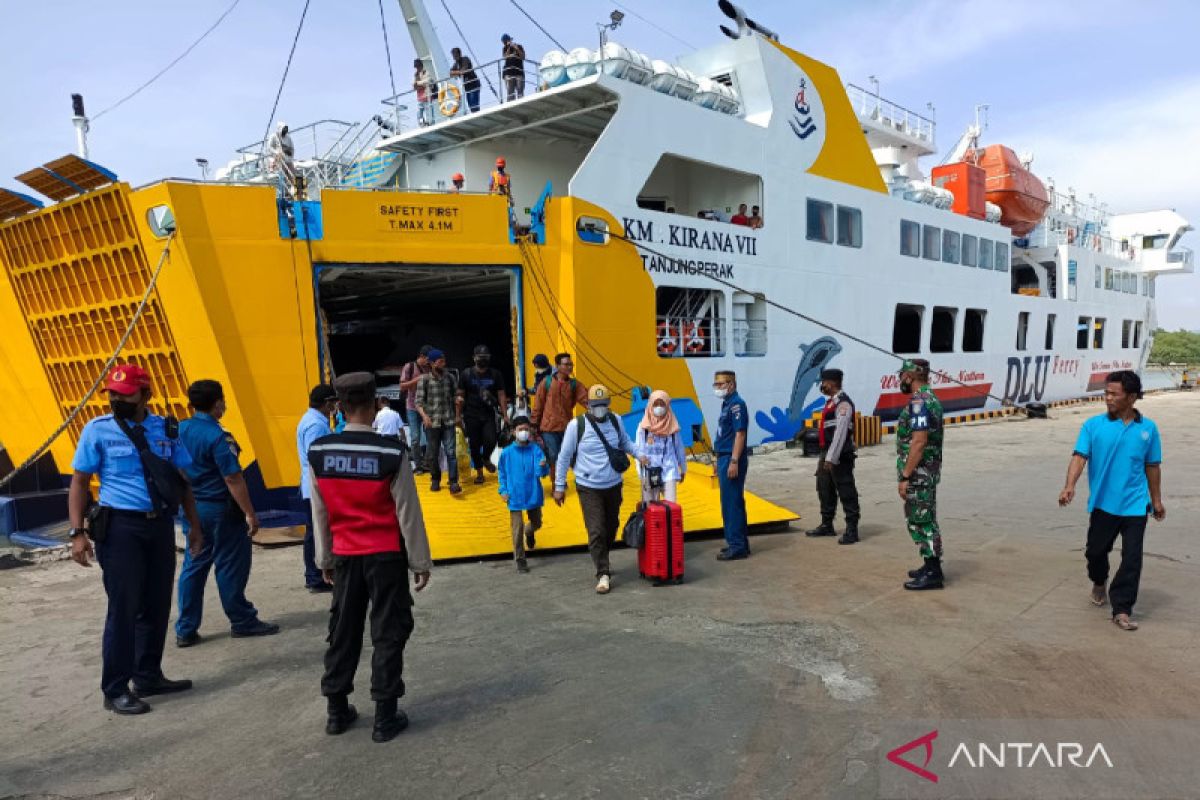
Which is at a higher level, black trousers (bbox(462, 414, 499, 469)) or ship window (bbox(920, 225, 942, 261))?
ship window (bbox(920, 225, 942, 261))

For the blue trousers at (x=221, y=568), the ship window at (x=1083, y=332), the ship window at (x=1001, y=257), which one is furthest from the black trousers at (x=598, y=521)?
the ship window at (x=1083, y=332)

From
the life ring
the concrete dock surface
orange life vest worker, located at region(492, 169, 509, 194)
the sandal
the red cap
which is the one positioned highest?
the life ring

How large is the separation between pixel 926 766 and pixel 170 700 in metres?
3.52

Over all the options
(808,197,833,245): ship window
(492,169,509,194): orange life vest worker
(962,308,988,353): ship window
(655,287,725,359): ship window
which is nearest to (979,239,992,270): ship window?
(962,308,988,353): ship window

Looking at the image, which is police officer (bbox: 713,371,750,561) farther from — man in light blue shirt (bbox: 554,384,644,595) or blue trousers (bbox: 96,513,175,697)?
blue trousers (bbox: 96,513,175,697)

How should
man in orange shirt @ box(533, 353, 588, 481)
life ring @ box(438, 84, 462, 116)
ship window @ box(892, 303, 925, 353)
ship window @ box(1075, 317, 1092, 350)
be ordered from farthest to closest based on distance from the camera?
ship window @ box(1075, 317, 1092, 350) → ship window @ box(892, 303, 925, 353) → life ring @ box(438, 84, 462, 116) → man in orange shirt @ box(533, 353, 588, 481)

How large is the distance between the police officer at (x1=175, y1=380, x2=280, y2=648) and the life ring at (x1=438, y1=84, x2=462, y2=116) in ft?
26.8

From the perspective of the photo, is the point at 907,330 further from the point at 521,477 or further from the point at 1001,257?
the point at 521,477

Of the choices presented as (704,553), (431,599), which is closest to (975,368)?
(704,553)

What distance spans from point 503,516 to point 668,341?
491cm

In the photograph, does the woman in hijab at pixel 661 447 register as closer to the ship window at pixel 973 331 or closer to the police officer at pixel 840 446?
the police officer at pixel 840 446

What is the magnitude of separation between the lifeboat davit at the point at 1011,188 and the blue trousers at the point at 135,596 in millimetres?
22281

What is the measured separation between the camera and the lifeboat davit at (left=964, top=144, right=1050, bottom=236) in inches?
843

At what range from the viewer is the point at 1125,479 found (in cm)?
457
